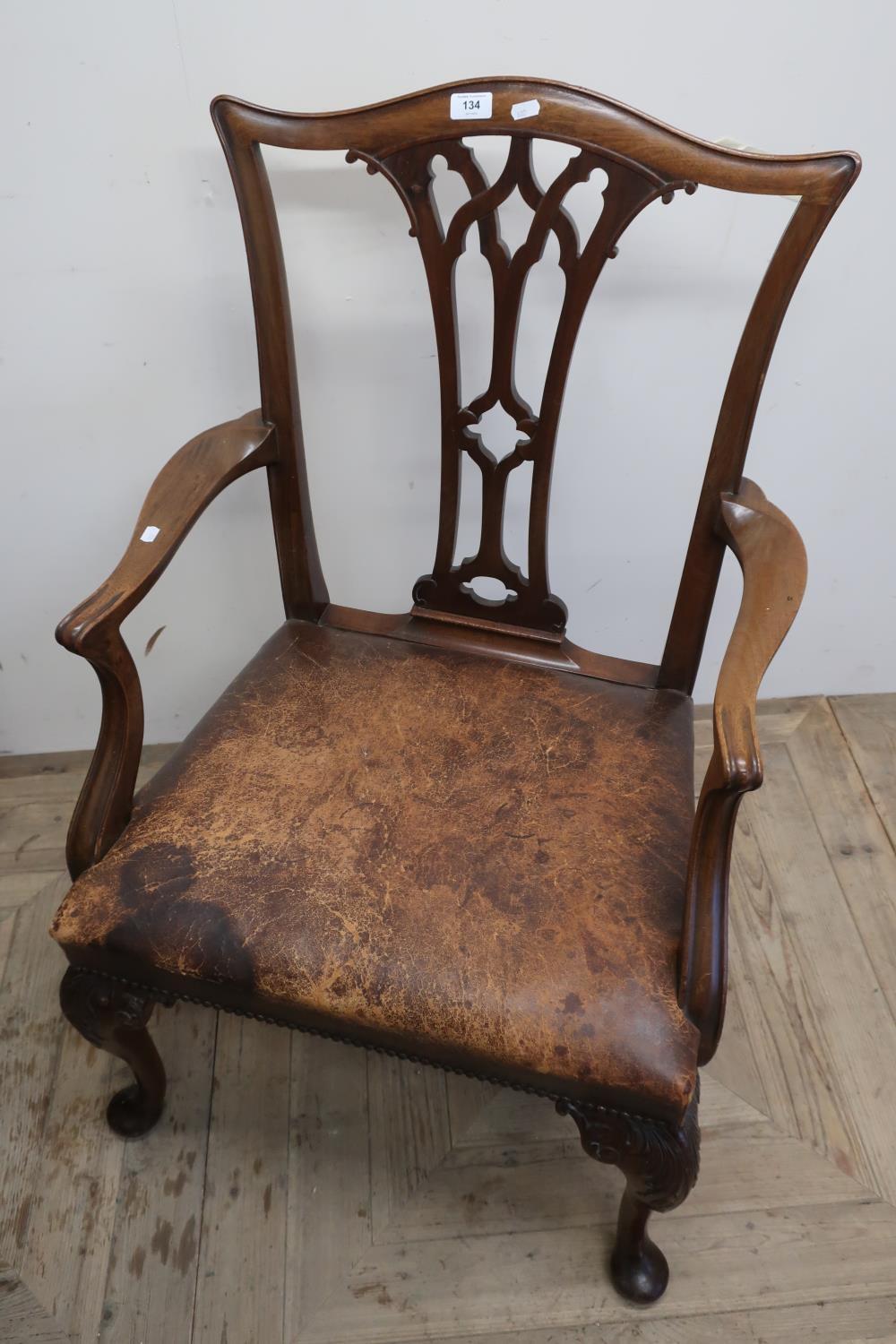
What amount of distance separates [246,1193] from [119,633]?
71cm

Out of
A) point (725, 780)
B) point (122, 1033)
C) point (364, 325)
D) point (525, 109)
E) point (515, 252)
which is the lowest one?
point (122, 1033)

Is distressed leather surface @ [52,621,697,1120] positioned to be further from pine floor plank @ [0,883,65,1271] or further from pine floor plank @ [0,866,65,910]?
pine floor plank @ [0,866,65,910]

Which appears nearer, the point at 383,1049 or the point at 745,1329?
the point at 383,1049

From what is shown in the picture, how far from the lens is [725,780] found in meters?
0.80

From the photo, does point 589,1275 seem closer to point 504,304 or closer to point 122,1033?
Result: point 122,1033

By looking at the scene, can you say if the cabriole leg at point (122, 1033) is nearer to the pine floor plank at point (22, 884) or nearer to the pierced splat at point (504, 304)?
the pine floor plank at point (22, 884)

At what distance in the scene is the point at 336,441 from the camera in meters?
1.39

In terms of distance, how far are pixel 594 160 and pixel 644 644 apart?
2.81ft

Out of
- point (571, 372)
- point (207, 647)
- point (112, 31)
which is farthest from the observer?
point (207, 647)

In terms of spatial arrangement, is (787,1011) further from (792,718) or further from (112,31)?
(112,31)

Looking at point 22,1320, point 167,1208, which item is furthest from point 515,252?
point 22,1320

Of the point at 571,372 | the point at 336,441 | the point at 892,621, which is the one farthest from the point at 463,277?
the point at 892,621

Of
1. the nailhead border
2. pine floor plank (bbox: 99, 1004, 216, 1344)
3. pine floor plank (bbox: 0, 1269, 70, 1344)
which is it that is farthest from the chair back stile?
pine floor plank (bbox: 0, 1269, 70, 1344)

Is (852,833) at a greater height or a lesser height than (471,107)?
lesser
